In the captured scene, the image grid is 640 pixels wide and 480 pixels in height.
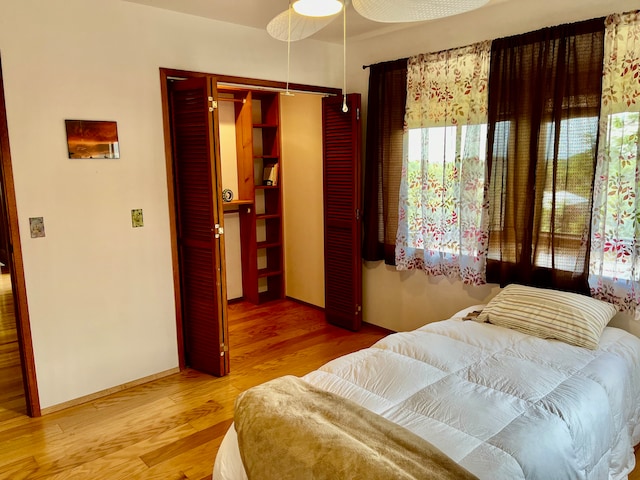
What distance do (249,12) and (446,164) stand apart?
1698 millimetres

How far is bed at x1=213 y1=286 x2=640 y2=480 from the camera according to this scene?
1658 millimetres

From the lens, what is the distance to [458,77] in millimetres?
3221

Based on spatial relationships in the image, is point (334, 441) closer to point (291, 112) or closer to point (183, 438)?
point (183, 438)

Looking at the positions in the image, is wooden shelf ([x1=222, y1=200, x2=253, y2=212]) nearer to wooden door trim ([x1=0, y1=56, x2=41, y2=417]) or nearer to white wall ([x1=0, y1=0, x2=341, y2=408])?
white wall ([x1=0, y1=0, x2=341, y2=408])

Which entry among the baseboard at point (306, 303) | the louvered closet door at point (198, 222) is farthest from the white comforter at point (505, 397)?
the baseboard at point (306, 303)

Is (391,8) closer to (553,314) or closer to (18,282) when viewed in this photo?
(553,314)

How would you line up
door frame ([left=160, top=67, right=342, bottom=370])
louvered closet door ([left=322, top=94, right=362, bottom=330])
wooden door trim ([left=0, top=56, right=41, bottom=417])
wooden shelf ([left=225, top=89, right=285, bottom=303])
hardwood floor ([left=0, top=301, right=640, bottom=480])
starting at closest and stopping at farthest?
hardwood floor ([left=0, top=301, right=640, bottom=480]) < wooden door trim ([left=0, top=56, right=41, bottom=417]) < door frame ([left=160, top=67, right=342, bottom=370]) < louvered closet door ([left=322, top=94, right=362, bottom=330]) < wooden shelf ([left=225, top=89, right=285, bottom=303])

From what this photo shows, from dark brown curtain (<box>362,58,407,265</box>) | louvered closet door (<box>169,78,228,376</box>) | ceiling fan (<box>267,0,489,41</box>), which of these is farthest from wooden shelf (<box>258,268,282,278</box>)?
ceiling fan (<box>267,0,489,41</box>)

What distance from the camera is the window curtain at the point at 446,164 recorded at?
3.16 m

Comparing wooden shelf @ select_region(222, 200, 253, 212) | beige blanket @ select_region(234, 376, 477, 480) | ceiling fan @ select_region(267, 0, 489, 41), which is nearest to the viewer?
beige blanket @ select_region(234, 376, 477, 480)

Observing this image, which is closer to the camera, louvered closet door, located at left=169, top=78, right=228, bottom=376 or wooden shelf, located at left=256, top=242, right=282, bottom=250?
louvered closet door, located at left=169, top=78, right=228, bottom=376

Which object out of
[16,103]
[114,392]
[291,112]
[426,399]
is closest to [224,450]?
[426,399]

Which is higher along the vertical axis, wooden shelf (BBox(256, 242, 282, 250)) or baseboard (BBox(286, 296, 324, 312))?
wooden shelf (BBox(256, 242, 282, 250))

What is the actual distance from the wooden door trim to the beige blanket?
1.66 m
